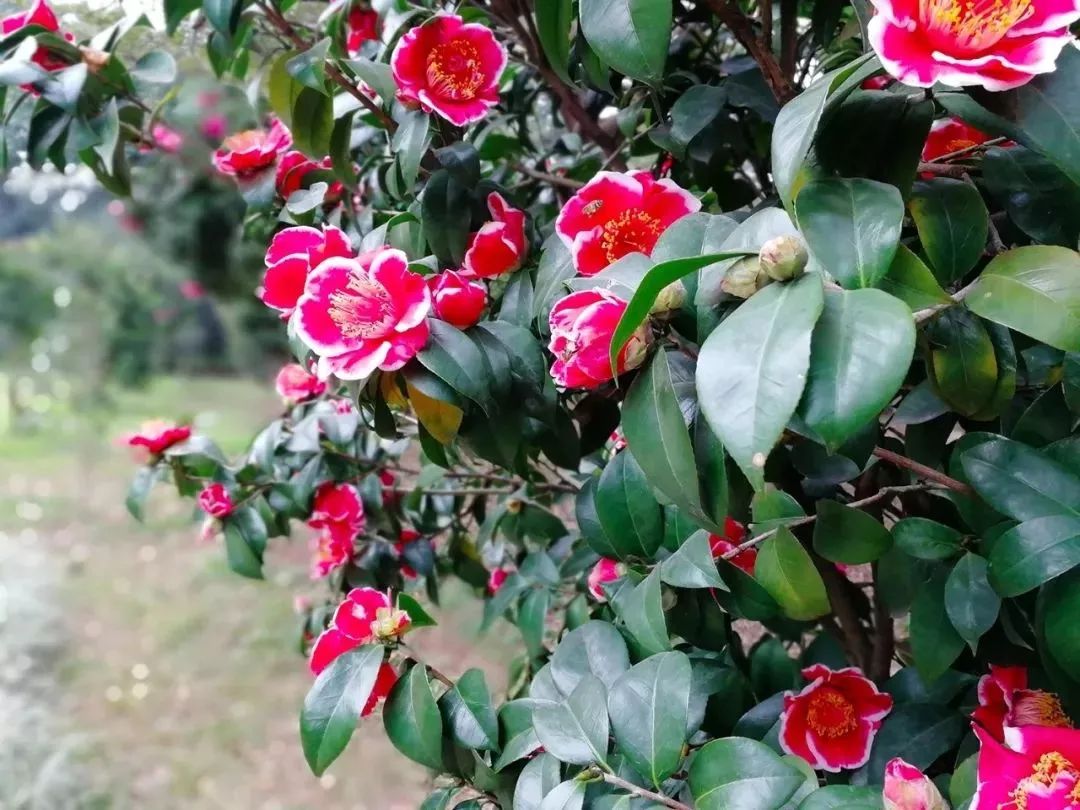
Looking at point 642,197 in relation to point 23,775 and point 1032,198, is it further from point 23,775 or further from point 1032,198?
point 23,775

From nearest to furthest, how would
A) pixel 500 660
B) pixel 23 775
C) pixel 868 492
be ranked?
1. pixel 868 492
2. pixel 23 775
3. pixel 500 660

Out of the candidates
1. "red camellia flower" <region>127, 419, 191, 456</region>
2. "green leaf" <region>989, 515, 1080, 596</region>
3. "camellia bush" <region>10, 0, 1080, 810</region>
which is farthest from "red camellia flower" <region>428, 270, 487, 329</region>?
"red camellia flower" <region>127, 419, 191, 456</region>

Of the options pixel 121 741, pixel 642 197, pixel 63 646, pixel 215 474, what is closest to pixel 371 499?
pixel 215 474

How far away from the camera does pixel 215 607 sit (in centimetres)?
255

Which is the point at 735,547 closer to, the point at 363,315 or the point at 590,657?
the point at 590,657

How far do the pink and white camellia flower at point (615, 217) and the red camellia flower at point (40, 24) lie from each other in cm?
57

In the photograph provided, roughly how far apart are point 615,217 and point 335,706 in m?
0.36

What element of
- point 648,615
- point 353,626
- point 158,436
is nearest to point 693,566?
point 648,615

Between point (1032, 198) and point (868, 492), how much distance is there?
0.27 metres

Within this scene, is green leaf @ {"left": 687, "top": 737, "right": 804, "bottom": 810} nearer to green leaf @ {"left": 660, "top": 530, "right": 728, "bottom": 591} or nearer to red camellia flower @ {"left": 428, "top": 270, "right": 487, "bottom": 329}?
green leaf @ {"left": 660, "top": 530, "right": 728, "bottom": 591}

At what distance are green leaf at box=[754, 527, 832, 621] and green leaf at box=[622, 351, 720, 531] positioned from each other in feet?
0.43

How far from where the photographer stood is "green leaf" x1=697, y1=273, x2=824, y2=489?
289 millimetres

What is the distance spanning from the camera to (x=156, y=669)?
87.9 inches

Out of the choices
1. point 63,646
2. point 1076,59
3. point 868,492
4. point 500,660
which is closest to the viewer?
point 1076,59
